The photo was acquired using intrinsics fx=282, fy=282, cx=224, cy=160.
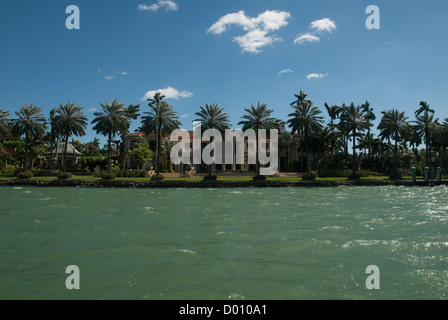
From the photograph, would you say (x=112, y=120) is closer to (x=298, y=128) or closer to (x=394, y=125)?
(x=298, y=128)

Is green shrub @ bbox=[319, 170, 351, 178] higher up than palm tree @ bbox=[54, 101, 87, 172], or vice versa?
palm tree @ bbox=[54, 101, 87, 172]

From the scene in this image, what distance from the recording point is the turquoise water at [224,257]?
6.54 metres

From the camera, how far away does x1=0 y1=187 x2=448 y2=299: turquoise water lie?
6539 mm

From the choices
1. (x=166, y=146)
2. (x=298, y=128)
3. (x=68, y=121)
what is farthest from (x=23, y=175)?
(x=298, y=128)

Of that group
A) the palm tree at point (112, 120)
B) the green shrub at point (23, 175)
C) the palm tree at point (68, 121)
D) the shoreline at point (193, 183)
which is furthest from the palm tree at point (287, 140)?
the green shrub at point (23, 175)

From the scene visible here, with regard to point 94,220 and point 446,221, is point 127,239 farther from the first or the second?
point 446,221

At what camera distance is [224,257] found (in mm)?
8836

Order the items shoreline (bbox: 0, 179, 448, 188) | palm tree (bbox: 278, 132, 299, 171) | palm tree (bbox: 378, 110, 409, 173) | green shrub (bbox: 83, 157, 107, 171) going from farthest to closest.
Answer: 1. palm tree (bbox: 278, 132, 299, 171)
2. green shrub (bbox: 83, 157, 107, 171)
3. palm tree (bbox: 378, 110, 409, 173)
4. shoreline (bbox: 0, 179, 448, 188)

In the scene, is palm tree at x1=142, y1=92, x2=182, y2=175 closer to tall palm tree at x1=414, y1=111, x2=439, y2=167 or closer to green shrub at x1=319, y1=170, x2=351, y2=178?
green shrub at x1=319, y1=170, x2=351, y2=178

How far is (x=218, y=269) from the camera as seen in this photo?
25.7 ft

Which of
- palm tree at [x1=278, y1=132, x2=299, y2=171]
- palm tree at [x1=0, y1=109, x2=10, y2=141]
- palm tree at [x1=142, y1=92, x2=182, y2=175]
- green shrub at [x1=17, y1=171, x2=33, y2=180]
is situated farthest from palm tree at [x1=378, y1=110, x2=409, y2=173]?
palm tree at [x1=0, y1=109, x2=10, y2=141]

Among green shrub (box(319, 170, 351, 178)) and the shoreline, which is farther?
green shrub (box(319, 170, 351, 178))
